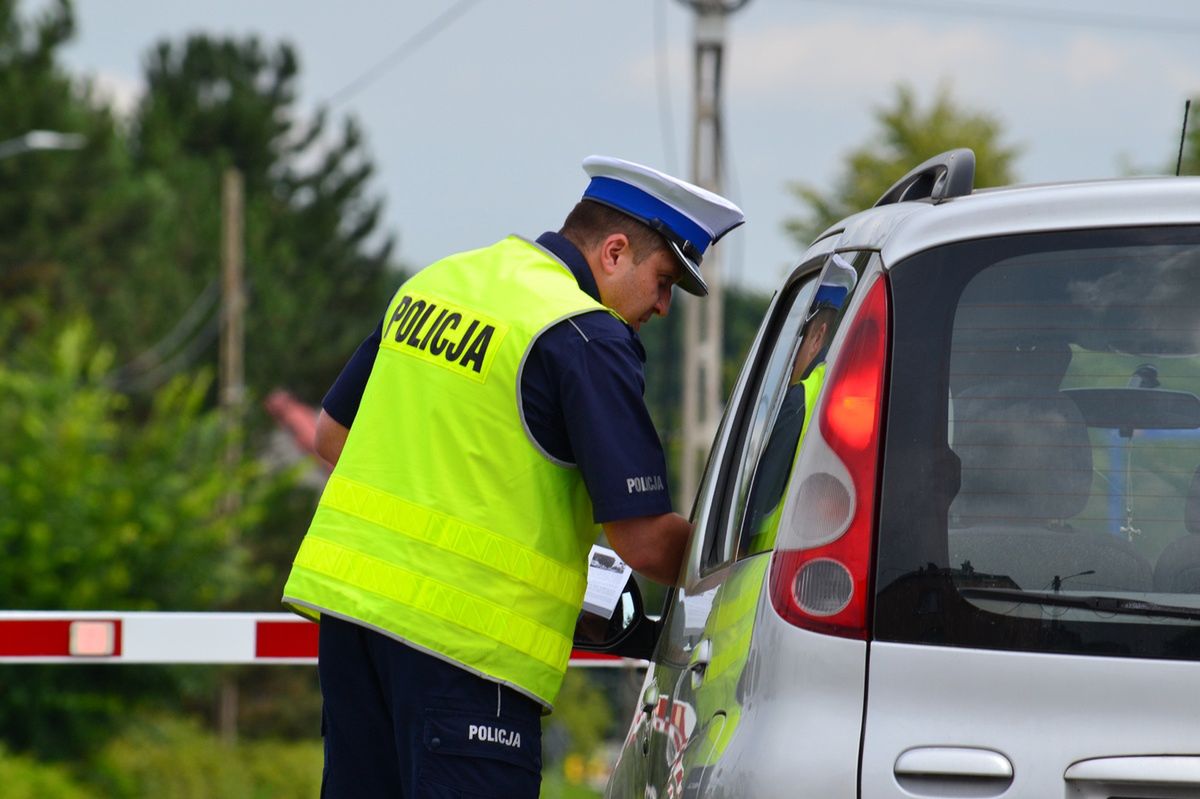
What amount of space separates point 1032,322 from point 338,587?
1.48 metres

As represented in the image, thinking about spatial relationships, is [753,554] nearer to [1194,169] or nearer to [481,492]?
[481,492]

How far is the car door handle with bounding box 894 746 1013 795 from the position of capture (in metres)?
2.35

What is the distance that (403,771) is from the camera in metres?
3.44

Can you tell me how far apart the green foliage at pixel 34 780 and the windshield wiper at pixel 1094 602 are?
45.9 ft

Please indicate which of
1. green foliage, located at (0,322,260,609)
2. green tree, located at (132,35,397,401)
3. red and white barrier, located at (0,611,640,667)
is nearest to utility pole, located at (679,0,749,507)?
green foliage, located at (0,322,260,609)

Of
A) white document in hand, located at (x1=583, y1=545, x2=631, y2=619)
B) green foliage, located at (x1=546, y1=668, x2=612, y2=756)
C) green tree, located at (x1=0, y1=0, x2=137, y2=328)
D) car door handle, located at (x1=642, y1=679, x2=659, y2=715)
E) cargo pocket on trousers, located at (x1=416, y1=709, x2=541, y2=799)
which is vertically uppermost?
green tree, located at (x1=0, y1=0, x2=137, y2=328)

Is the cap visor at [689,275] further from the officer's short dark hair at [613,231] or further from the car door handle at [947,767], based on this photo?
the car door handle at [947,767]

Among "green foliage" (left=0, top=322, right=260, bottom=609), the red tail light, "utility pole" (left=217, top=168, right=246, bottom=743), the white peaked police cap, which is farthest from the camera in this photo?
"utility pole" (left=217, top=168, right=246, bottom=743)

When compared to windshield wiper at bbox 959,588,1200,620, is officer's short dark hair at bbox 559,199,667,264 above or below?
above

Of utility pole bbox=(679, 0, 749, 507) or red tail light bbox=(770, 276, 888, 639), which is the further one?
utility pole bbox=(679, 0, 749, 507)

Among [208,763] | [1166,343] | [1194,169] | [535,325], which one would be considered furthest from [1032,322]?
[1194,169]

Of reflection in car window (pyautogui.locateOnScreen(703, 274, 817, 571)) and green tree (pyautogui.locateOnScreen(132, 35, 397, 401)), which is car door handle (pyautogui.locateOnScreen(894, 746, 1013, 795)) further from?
green tree (pyautogui.locateOnScreen(132, 35, 397, 401))

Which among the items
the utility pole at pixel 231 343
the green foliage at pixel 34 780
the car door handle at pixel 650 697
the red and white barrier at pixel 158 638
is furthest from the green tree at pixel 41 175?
the car door handle at pixel 650 697

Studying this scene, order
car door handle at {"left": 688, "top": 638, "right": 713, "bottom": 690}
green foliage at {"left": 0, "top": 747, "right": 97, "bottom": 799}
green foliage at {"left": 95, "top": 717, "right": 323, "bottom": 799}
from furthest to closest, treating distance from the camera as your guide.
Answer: green foliage at {"left": 95, "top": 717, "right": 323, "bottom": 799} < green foliage at {"left": 0, "top": 747, "right": 97, "bottom": 799} < car door handle at {"left": 688, "top": 638, "right": 713, "bottom": 690}
